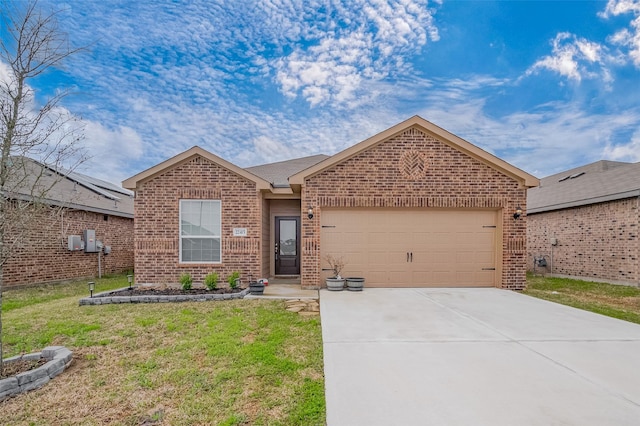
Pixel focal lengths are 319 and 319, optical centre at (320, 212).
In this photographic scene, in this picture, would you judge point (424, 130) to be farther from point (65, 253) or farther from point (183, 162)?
point (65, 253)

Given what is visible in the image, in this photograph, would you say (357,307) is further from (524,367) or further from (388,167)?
(388,167)

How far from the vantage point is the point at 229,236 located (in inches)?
358

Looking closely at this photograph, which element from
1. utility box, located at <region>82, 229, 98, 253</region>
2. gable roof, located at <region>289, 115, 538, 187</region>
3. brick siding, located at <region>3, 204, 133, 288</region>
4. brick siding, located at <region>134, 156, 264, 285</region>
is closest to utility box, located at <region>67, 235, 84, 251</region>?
brick siding, located at <region>3, 204, 133, 288</region>

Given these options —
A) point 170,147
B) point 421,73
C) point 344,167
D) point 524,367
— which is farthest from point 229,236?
point 421,73

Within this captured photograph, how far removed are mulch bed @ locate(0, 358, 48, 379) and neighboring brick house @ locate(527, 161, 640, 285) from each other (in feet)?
47.9

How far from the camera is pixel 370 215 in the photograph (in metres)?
9.09

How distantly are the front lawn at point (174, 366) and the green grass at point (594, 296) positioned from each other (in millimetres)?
6155

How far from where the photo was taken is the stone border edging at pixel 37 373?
315cm

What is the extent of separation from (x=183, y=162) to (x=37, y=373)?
21.4 feet

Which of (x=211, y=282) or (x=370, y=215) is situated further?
(x=370, y=215)

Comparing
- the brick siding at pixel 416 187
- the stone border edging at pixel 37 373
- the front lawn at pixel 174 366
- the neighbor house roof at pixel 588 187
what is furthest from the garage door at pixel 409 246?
the stone border edging at pixel 37 373

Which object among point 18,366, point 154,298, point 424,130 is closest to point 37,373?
point 18,366

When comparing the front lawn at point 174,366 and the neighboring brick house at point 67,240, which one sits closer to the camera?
the front lawn at point 174,366

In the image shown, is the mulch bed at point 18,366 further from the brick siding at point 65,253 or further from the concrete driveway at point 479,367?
the brick siding at point 65,253
